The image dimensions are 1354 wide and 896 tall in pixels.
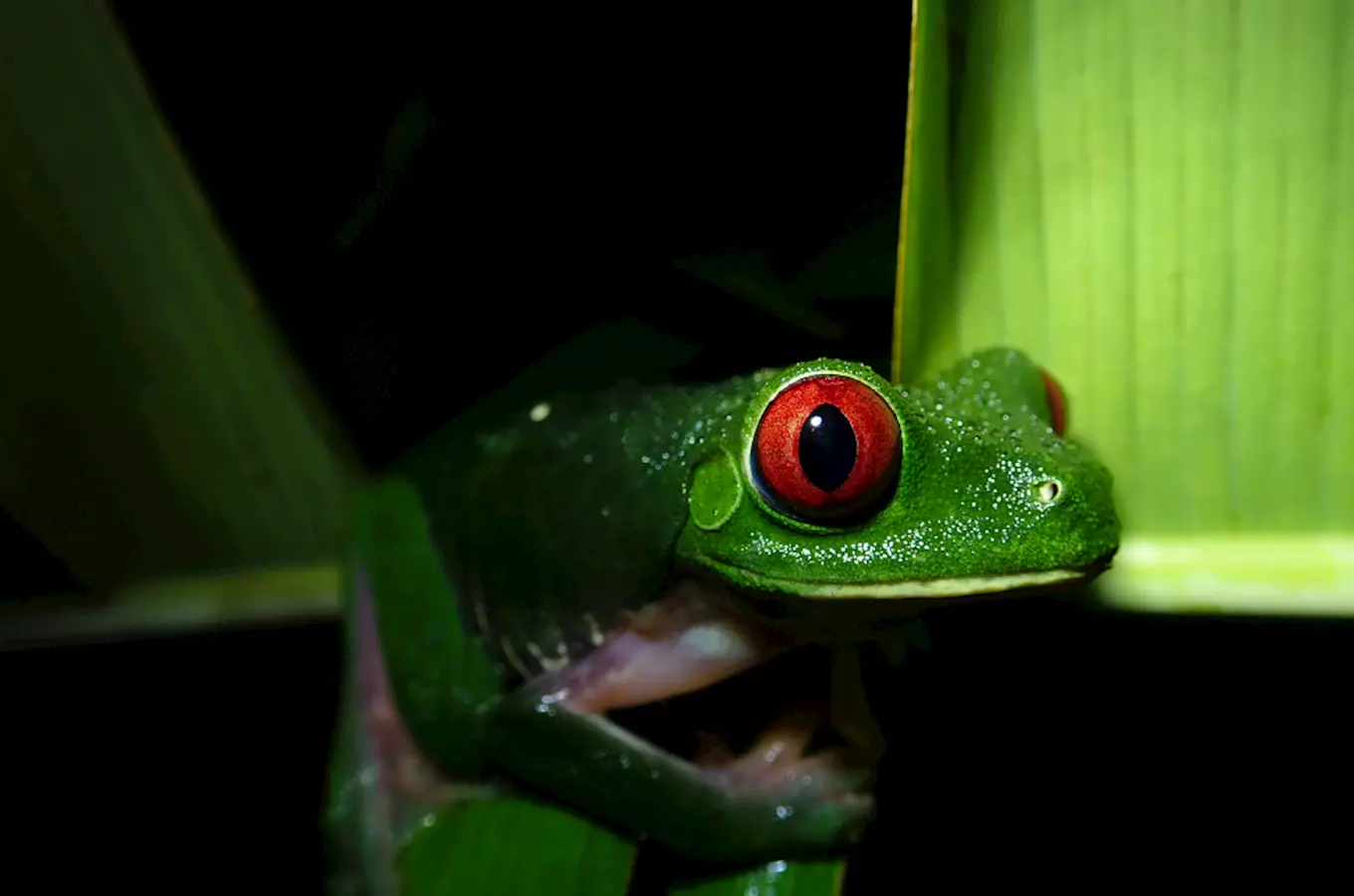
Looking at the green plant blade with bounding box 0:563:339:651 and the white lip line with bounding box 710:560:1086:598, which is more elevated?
the white lip line with bounding box 710:560:1086:598

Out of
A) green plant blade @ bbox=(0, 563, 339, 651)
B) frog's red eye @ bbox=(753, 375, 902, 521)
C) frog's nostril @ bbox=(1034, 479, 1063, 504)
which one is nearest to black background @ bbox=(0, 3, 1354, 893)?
green plant blade @ bbox=(0, 563, 339, 651)

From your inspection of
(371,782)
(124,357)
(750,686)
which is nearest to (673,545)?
(750,686)

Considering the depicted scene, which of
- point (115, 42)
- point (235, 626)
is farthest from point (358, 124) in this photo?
point (235, 626)

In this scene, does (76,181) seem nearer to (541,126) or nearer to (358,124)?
(358,124)

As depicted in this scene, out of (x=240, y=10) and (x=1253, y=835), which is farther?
(x=240, y=10)

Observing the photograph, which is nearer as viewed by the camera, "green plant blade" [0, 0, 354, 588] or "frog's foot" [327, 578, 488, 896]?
"green plant blade" [0, 0, 354, 588]

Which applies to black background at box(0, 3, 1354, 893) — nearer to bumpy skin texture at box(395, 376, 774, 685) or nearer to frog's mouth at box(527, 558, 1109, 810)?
frog's mouth at box(527, 558, 1109, 810)
